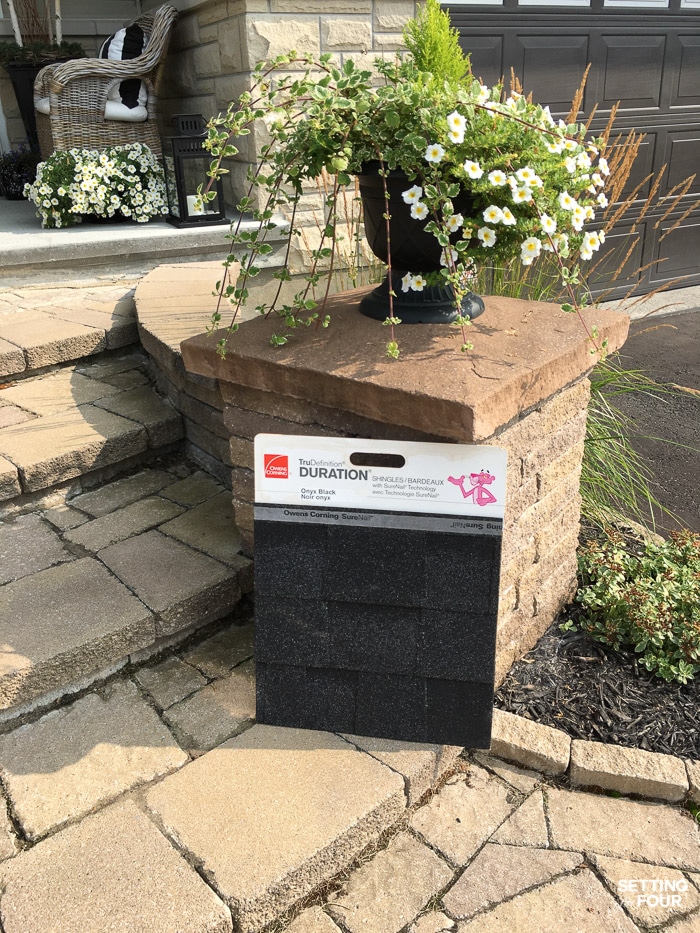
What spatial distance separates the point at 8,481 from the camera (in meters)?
2.13

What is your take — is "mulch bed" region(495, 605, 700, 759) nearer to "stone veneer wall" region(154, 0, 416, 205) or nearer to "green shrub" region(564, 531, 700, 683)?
"green shrub" region(564, 531, 700, 683)

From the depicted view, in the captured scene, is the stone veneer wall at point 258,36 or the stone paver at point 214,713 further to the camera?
the stone veneer wall at point 258,36

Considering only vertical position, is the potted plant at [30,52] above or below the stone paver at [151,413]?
above

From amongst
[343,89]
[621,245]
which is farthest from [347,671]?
[621,245]

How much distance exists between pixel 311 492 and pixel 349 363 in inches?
11.3

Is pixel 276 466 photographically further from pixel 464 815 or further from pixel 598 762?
pixel 598 762

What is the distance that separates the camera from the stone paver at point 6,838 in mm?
1374

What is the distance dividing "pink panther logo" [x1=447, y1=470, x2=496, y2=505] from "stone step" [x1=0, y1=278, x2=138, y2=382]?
180cm

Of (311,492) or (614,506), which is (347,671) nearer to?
(311,492)

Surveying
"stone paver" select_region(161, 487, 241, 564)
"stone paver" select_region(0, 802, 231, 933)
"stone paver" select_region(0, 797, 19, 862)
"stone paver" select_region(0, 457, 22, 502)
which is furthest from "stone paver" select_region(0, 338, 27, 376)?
"stone paver" select_region(0, 802, 231, 933)

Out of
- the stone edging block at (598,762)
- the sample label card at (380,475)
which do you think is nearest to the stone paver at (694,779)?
the stone edging block at (598,762)

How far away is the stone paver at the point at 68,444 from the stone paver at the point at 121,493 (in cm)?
8

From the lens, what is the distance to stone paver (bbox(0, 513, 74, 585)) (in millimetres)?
1952

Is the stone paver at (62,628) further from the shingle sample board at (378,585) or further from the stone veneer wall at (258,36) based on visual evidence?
the stone veneer wall at (258,36)
